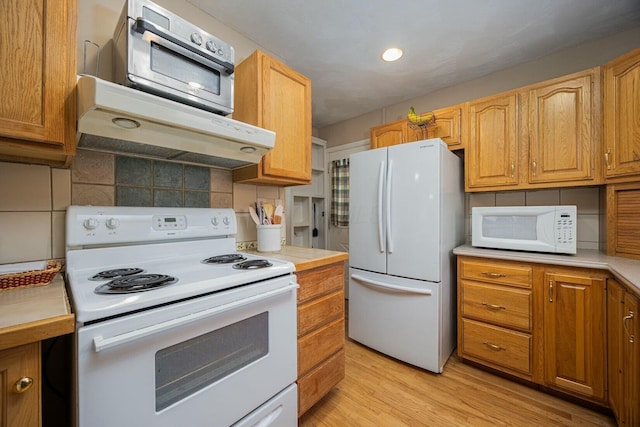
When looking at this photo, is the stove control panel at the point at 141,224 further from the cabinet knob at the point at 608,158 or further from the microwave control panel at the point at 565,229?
the cabinet knob at the point at 608,158

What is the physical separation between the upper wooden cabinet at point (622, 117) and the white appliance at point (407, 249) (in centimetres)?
88

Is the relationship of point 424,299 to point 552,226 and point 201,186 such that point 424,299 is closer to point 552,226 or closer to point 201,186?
point 552,226

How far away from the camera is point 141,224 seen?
1243mm

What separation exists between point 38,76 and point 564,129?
277cm

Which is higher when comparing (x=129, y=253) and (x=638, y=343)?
(x=129, y=253)

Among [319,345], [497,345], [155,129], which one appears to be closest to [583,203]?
[497,345]

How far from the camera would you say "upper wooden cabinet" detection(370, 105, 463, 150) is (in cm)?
224

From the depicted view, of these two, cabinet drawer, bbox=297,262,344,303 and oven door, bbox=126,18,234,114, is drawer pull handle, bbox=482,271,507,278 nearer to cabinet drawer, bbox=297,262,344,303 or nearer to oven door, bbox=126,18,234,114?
cabinet drawer, bbox=297,262,344,303

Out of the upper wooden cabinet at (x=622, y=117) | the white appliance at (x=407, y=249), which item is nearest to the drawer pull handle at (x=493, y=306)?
the white appliance at (x=407, y=249)

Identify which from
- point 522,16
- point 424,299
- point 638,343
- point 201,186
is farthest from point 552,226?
point 201,186

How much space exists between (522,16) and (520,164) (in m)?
0.96

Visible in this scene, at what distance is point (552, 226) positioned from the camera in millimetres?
1731

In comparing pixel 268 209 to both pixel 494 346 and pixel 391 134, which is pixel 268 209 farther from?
pixel 494 346

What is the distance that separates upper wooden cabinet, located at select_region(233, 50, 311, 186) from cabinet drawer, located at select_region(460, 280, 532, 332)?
1497 mm
